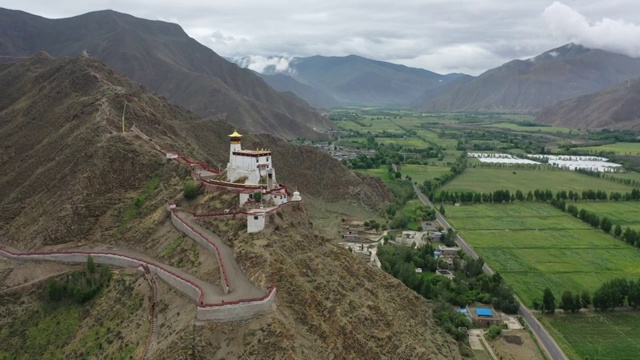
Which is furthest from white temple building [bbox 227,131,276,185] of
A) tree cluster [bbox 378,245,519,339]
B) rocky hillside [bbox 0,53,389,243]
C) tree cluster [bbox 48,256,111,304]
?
tree cluster [bbox 378,245,519,339]

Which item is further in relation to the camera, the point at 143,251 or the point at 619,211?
the point at 619,211

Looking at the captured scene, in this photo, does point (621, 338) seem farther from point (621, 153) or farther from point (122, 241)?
point (621, 153)

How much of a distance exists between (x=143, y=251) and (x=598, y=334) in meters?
48.1

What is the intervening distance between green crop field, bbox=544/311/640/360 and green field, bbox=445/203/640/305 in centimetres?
623

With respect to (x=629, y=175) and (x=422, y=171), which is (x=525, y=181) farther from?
(x=629, y=175)

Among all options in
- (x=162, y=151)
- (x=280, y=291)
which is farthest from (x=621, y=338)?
(x=162, y=151)

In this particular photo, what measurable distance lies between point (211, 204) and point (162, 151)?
20.1 metres

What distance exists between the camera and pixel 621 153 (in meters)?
192

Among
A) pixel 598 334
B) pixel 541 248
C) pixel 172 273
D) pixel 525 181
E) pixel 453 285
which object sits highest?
pixel 172 273

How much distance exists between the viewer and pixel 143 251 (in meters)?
53.5

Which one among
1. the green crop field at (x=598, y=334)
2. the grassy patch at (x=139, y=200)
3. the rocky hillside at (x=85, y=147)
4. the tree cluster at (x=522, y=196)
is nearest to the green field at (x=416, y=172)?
the tree cluster at (x=522, y=196)

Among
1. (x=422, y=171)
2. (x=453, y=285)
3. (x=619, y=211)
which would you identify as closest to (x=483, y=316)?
(x=453, y=285)

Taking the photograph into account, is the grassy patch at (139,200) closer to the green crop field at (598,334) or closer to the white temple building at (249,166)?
the white temple building at (249,166)

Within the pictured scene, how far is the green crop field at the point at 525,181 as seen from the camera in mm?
134125
